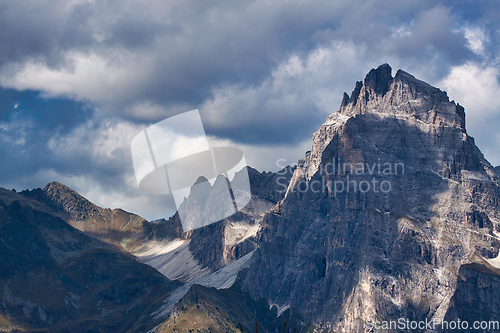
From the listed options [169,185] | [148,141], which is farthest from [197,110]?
[169,185]

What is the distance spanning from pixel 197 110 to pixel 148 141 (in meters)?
17.0

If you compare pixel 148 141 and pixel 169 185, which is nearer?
pixel 148 141

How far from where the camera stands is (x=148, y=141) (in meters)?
153

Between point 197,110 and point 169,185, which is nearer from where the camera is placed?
point 197,110

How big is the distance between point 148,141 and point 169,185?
38.9 metres

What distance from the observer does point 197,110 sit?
147 metres

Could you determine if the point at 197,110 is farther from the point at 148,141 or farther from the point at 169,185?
the point at 169,185

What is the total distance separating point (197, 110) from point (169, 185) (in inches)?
1932

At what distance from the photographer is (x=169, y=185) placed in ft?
622
